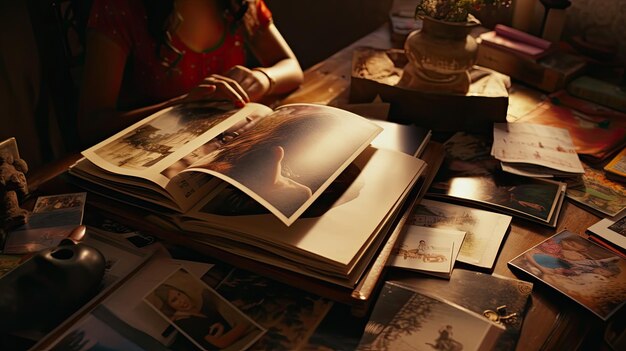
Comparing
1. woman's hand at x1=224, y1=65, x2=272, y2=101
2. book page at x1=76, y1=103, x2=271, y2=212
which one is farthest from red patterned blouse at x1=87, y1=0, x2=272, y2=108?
book page at x1=76, y1=103, x2=271, y2=212

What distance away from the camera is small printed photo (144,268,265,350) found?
2.19ft

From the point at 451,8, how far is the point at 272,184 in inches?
25.1

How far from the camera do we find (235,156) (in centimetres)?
82

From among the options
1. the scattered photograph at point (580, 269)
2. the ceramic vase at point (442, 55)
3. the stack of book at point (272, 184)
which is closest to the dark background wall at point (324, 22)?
the ceramic vase at point (442, 55)

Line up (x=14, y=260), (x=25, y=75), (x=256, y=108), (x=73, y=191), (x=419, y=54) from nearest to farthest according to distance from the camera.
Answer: (x=14, y=260), (x=73, y=191), (x=256, y=108), (x=419, y=54), (x=25, y=75)

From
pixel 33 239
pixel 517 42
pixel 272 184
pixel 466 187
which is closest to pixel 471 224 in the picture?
pixel 466 187

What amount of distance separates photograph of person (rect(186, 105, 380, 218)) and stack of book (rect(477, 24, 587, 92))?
726mm

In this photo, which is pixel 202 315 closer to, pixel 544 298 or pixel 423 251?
pixel 423 251

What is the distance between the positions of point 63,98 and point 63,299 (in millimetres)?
1050

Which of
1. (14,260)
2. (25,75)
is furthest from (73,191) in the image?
(25,75)

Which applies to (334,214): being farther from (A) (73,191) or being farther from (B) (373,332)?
(A) (73,191)

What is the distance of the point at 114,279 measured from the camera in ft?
2.44

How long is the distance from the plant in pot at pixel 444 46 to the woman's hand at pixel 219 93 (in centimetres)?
40

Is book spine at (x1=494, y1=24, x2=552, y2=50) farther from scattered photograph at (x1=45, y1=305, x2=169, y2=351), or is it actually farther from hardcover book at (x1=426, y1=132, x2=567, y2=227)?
scattered photograph at (x1=45, y1=305, x2=169, y2=351)
